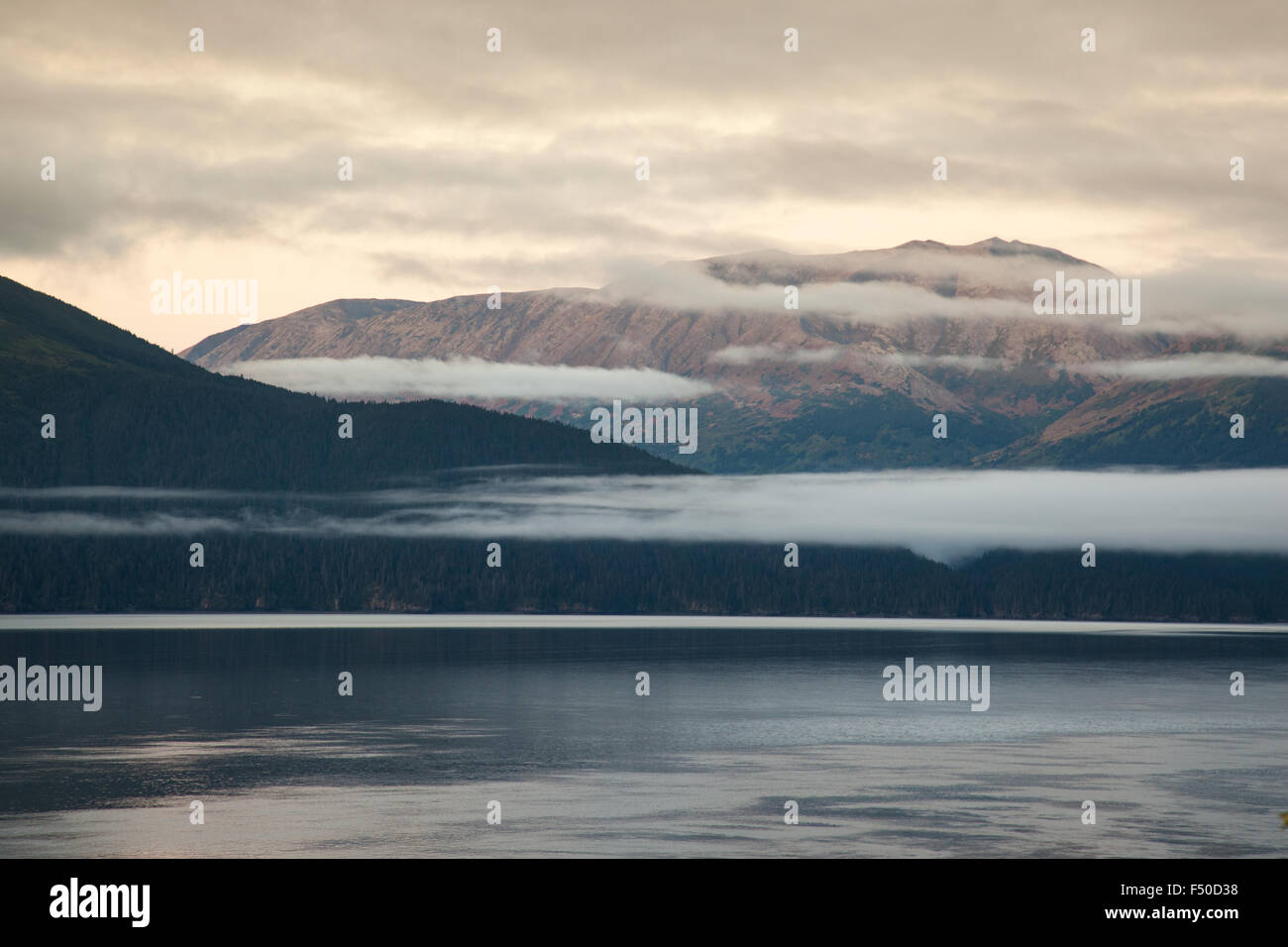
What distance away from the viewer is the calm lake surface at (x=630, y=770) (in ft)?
200

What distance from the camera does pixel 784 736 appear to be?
102m

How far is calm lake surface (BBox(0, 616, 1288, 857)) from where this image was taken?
60875 mm

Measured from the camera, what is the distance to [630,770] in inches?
3290

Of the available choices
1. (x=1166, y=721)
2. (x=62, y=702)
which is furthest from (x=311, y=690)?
(x=1166, y=721)
